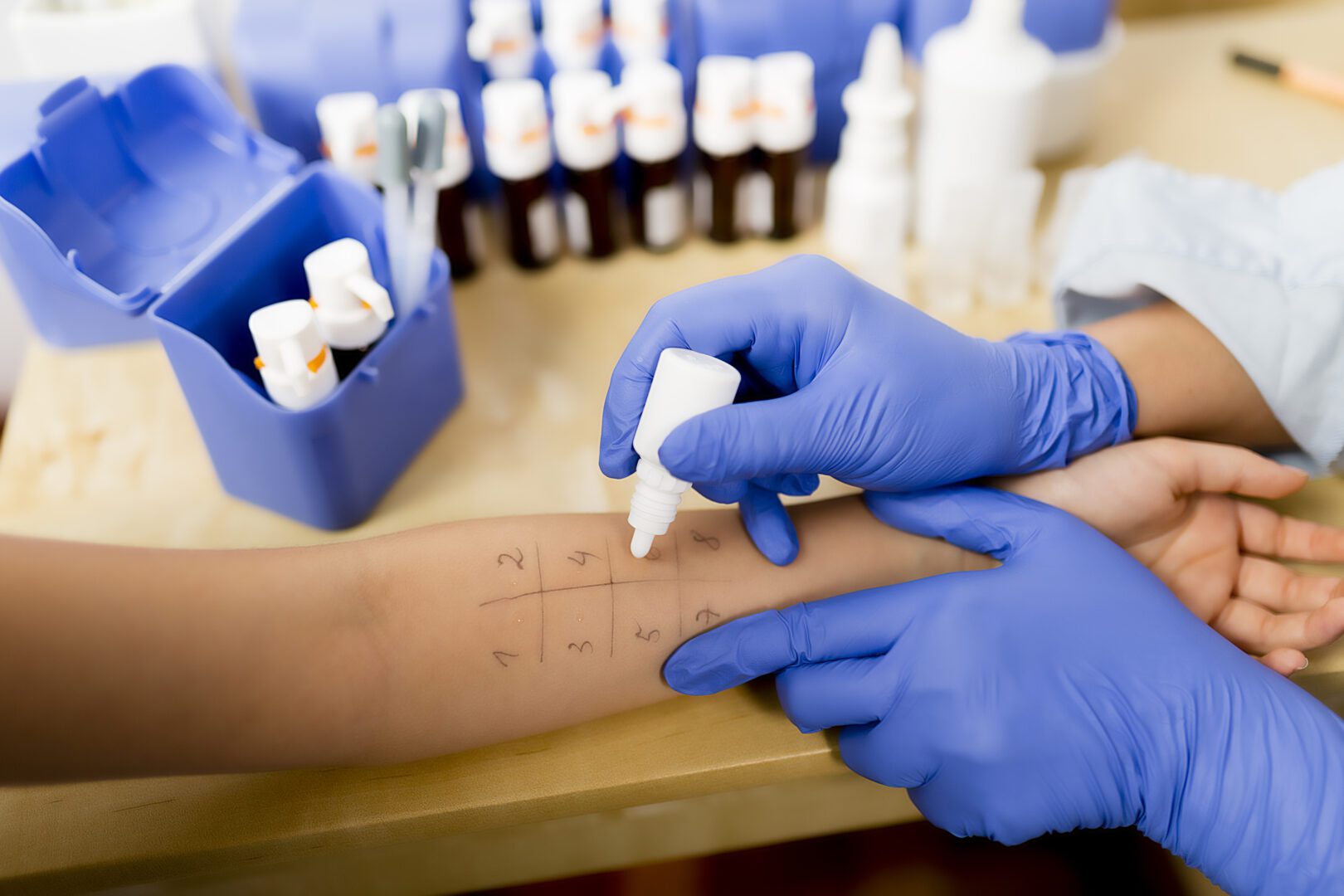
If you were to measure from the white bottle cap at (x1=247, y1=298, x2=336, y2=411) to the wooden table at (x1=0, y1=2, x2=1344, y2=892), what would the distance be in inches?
5.5

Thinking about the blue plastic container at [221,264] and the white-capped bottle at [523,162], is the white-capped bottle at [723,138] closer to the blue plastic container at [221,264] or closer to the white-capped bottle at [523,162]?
the white-capped bottle at [523,162]

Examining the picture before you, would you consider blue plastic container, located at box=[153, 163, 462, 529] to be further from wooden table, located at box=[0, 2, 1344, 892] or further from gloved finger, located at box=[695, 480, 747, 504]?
gloved finger, located at box=[695, 480, 747, 504]

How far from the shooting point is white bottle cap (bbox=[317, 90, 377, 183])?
0.90 m

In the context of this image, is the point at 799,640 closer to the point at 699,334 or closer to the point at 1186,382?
the point at 699,334

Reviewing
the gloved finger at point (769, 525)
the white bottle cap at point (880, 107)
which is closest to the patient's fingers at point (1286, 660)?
the gloved finger at point (769, 525)

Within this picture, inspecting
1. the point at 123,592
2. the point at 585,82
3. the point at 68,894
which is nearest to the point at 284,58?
the point at 585,82

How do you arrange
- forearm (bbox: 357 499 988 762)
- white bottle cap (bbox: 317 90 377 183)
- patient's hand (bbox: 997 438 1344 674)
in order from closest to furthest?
forearm (bbox: 357 499 988 762)
patient's hand (bbox: 997 438 1344 674)
white bottle cap (bbox: 317 90 377 183)

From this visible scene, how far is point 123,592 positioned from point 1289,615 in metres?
0.80

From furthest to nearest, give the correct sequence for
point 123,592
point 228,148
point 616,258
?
point 616,258 < point 228,148 < point 123,592

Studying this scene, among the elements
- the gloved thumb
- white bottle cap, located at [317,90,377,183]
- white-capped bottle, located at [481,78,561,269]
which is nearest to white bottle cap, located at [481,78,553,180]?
white-capped bottle, located at [481,78,561,269]

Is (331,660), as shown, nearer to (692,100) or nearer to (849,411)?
(849,411)

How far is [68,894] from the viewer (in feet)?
2.06

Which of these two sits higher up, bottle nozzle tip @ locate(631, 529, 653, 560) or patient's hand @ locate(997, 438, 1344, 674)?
bottle nozzle tip @ locate(631, 529, 653, 560)

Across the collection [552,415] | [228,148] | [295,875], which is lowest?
[295,875]
